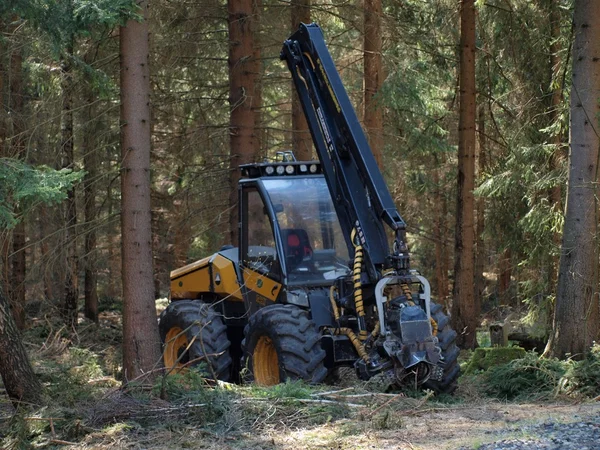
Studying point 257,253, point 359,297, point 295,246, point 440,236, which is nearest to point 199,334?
point 257,253

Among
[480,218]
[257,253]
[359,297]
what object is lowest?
[359,297]

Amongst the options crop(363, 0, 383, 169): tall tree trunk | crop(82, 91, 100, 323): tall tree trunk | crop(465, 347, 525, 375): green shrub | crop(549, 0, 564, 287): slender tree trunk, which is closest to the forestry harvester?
crop(465, 347, 525, 375): green shrub

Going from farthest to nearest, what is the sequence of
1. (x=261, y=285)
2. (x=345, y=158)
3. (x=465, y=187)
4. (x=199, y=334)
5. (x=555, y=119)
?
(x=465, y=187) → (x=555, y=119) → (x=261, y=285) → (x=199, y=334) → (x=345, y=158)

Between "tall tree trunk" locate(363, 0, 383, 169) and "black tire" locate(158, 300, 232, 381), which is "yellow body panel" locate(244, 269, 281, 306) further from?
"tall tree trunk" locate(363, 0, 383, 169)

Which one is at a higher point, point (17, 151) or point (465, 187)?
point (17, 151)

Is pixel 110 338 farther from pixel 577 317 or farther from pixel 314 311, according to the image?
pixel 577 317

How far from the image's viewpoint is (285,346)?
834 centimetres

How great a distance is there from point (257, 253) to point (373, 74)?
5.90 m

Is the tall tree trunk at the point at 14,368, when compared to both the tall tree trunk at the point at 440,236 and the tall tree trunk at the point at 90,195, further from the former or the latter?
the tall tree trunk at the point at 440,236

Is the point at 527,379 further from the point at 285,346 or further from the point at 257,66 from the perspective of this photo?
the point at 257,66

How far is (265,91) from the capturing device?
73.7 ft

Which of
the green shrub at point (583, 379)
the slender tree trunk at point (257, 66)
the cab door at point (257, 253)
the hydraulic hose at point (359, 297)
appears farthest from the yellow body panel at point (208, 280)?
the green shrub at point (583, 379)

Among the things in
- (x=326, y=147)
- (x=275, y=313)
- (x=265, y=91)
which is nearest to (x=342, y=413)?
(x=275, y=313)

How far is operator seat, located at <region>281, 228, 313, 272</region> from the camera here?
934 centimetres
